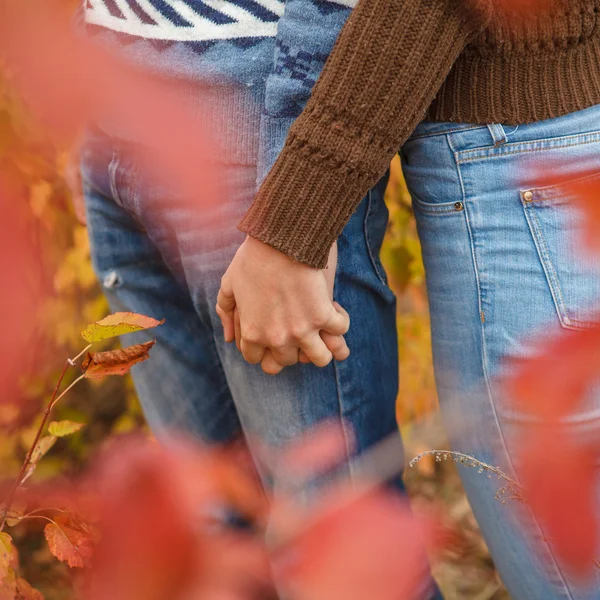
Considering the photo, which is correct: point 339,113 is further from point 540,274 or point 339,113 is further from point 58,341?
point 58,341

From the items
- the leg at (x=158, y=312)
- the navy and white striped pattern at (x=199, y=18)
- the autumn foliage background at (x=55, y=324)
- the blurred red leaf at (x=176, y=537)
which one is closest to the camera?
the navy and white striped pattern at (x=199, y=18)

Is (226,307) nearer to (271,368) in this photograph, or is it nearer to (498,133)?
(271,368)

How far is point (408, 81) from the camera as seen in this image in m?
0.70

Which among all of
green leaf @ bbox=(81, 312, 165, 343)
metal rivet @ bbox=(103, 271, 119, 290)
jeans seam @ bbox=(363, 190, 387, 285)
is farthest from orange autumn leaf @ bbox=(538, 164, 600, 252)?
metal rivet @ bbox=(103, 271, 119, 290)

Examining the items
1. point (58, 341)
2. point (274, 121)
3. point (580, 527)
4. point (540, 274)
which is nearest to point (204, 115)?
point (274, 121)

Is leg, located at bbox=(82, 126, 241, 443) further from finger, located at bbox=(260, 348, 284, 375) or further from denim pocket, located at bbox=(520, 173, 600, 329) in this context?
denim pocket, located at bbox=(520, 173, 600, 329)

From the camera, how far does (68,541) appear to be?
2.76ft

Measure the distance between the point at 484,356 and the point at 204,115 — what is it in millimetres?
464

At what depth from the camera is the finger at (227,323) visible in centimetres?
88

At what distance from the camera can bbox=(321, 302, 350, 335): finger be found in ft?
2.62

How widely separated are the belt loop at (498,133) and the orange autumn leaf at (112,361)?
464 millimetres

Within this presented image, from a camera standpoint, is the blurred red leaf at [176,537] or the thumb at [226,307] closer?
the thumb at [226,307]

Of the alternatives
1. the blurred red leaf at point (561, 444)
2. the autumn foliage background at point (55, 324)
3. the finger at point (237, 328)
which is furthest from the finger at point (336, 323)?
the autumn foliage background at point (55, 324)

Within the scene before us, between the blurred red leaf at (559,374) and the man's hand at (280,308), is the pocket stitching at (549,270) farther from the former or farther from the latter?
the man's hand at (280,308)
